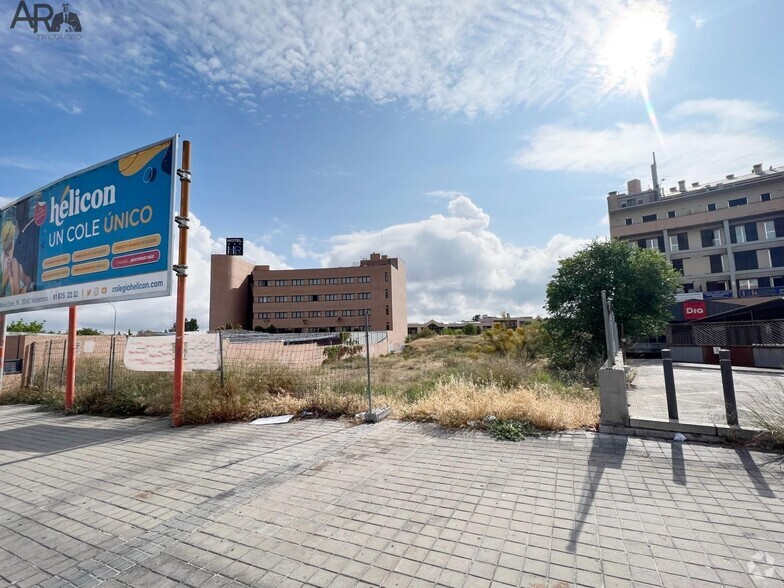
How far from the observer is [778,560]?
2.73 meters

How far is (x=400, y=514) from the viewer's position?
362 centimetres

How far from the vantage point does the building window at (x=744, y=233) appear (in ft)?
137

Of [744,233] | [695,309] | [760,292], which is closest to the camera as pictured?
[695,309]

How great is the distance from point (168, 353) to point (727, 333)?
2325cm

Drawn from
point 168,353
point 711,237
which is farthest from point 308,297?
point 168,353

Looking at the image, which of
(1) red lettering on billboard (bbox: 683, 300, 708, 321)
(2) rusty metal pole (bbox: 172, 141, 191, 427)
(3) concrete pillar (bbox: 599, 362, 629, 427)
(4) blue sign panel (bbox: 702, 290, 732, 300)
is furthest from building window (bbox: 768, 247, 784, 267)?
(2) rusty metal pole (bbox: 172, 141, 191, 427)

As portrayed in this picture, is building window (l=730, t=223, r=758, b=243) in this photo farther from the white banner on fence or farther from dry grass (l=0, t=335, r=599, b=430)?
the white banner on fence

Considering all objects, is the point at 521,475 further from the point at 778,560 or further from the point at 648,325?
the point at 648,325

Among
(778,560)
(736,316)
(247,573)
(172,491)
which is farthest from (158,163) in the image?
(736,316)

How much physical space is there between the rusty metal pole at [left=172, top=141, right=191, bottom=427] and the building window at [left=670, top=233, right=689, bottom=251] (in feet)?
173

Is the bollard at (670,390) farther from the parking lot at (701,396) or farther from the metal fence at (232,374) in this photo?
the metal fence at (232,374)

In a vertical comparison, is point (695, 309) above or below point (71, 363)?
above

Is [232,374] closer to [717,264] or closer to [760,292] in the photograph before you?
[760,292]

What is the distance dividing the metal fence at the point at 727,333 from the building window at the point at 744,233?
29.5m
